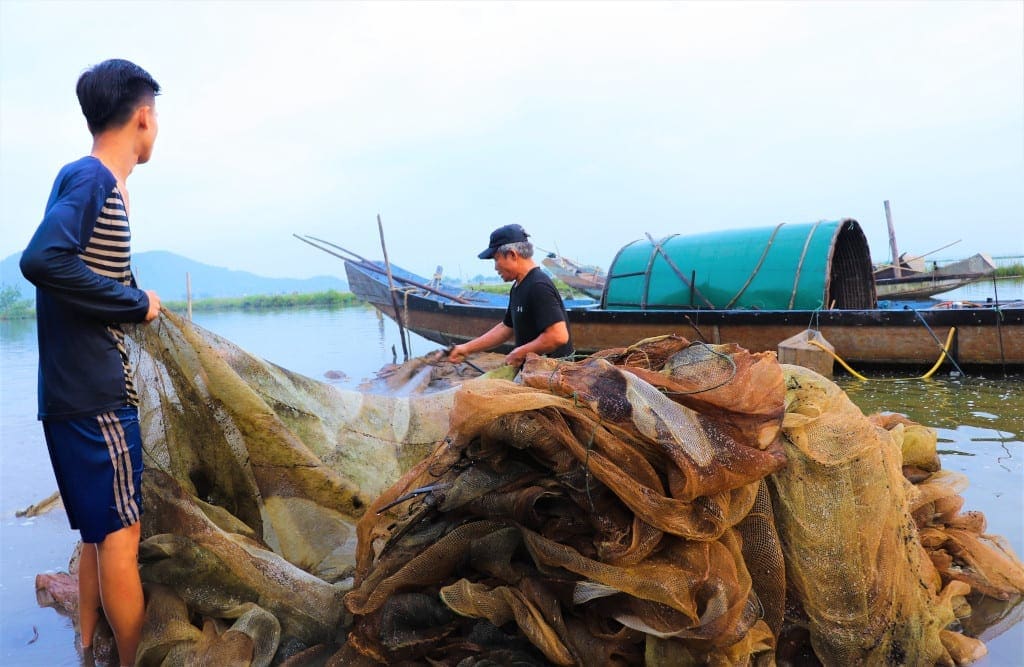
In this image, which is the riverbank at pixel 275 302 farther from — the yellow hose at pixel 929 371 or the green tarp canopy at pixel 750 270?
the yellow hose at pixel 929 371

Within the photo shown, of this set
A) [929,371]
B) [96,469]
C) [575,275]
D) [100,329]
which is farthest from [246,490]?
[575,275]

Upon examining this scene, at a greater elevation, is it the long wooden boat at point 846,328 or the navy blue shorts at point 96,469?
the navy blue shorts at point 96,469

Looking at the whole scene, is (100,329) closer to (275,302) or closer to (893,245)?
(893,245)

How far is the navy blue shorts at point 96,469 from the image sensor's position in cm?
219

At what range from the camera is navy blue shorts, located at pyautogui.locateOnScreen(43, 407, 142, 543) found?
219 centimetres

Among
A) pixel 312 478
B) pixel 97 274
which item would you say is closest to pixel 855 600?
pixel 312 478

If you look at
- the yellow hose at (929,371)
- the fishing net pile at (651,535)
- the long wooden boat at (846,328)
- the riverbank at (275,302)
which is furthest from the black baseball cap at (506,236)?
the riverbank at (275,302)

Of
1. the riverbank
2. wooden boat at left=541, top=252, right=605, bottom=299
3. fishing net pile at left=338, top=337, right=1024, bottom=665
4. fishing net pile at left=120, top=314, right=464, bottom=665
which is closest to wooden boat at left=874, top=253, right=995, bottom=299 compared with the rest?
wooden boat at left=541, top=252, right=605, bottom=299

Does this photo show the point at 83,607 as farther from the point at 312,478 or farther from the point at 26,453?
the point at 26,453

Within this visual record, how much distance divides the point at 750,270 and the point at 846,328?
2.02m

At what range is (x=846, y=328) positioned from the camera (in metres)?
11.1

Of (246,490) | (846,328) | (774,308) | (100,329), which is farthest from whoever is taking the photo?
(774,308)

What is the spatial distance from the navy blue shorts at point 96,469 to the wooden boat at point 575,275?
977 inches

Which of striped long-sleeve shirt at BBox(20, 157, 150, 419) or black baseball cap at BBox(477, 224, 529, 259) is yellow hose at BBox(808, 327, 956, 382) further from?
striped long-sleeve shirt at BBox(20, 157, 150, 419)
